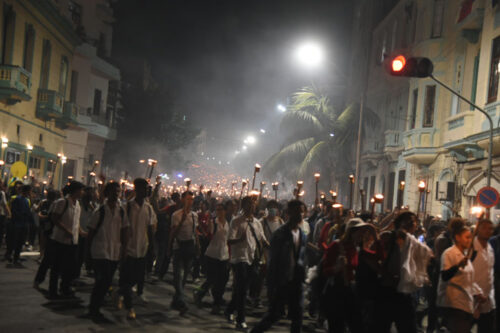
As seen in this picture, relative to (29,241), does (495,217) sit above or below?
above

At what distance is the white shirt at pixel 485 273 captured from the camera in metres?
7.35

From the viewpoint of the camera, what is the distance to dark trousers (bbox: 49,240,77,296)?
9.87 m

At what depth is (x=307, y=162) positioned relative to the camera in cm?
3675

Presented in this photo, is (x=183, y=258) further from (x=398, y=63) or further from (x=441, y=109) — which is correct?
(x=441, y=109)

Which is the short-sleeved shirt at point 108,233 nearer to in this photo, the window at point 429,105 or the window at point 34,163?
the window at point 429,105

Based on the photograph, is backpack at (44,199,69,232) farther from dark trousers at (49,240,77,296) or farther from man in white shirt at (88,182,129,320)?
man in white shirt at (88,182,129,320)

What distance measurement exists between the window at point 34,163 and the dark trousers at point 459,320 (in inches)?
970

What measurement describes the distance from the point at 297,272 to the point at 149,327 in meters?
2.41

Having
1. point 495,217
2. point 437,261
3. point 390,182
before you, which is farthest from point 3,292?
point 390,182

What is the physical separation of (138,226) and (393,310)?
13.4 ft

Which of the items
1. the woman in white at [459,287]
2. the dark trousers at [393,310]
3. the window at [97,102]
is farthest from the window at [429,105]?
the window at [97,102]

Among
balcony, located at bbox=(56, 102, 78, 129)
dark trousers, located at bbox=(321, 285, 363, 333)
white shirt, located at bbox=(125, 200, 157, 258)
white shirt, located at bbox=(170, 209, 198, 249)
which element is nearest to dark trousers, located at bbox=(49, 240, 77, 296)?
white shirt, located at bbox=(125, 200, 157, 258)

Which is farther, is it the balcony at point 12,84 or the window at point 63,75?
the window at point 63,75

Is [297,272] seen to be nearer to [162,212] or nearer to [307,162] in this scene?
[162,212]
